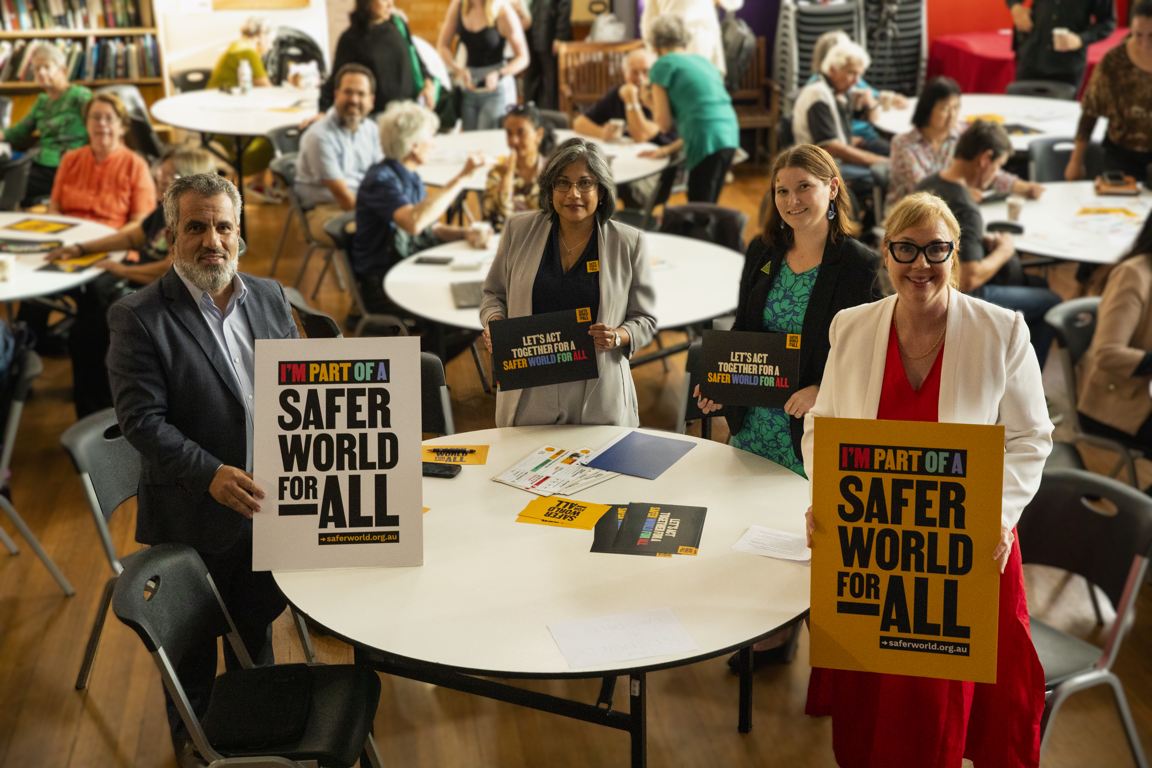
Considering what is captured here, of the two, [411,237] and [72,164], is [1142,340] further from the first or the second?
[72,164]

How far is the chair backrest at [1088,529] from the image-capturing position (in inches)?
97.4

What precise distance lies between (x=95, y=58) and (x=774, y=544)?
8882 millimetres

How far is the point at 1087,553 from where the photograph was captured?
8.56 feet

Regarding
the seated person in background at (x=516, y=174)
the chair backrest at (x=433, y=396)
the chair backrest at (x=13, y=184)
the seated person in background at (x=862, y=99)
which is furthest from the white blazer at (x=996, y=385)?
the chair backrest at (x=13, y=184)

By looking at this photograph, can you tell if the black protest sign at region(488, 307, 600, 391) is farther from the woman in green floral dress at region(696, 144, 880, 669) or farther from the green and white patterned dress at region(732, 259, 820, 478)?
the green and white patterned dress at region(732, 259, 820, 478)

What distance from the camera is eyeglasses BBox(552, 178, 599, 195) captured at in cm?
285

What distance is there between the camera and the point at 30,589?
3734 millimetres

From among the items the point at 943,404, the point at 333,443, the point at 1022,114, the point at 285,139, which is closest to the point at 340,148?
the point at 285,139

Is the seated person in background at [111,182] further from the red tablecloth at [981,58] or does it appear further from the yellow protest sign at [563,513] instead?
the red tablecloth at [981,58]

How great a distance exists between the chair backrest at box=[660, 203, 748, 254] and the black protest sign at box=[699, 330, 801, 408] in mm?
2482

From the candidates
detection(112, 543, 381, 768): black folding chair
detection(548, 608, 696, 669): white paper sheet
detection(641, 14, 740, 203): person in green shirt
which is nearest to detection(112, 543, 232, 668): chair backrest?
detection(112, 543, 381, 768): black folding chair

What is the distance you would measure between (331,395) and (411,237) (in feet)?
9.49

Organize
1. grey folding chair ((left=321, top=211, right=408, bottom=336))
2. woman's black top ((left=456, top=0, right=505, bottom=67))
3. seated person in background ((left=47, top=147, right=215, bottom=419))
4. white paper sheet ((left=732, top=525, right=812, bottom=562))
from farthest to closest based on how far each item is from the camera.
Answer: woman's black top ((left=456, top=0, right=505, bottom=67)) → grey folding chair ((left=321, top=211, right=408, bottom=336)) → seated person in background ((left=47, top=147, right=215, bottom=419)) → white paper sheet ((left=732, top=525, right=812, bottom=562))

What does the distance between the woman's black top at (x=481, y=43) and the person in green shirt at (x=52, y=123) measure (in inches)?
108
